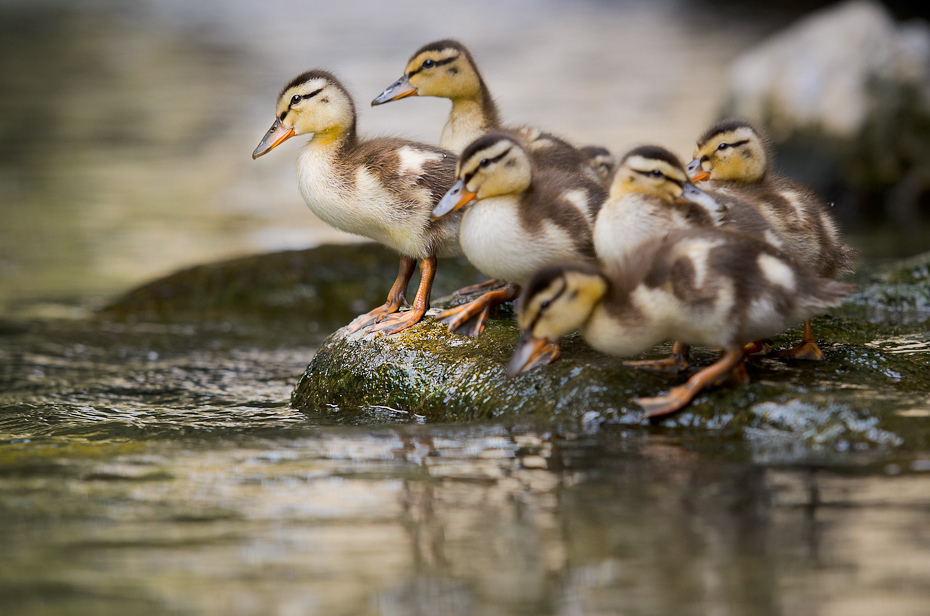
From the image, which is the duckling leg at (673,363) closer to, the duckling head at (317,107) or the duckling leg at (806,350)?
the duckling leg at (806,350)

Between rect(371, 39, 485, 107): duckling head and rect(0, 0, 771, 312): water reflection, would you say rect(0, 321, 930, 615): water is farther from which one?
rect(0, 0, 771, 312): water reflection

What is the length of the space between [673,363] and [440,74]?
229cm

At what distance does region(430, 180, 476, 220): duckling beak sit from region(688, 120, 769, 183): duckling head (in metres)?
1.33

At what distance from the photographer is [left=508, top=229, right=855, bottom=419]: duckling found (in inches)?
170

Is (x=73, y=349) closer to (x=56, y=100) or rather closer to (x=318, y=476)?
(x=318, y=476)

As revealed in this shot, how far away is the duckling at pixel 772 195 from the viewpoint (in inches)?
205

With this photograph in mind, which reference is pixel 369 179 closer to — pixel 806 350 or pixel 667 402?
pixel 667 402

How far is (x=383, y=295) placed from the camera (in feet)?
29.3

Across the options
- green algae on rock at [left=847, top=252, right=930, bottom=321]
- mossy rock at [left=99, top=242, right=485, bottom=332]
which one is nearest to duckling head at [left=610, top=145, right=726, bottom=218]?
green algae on rock at [left=847, top=252, right=930, bottom=321]

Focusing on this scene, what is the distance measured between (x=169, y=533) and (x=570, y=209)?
2.34 m

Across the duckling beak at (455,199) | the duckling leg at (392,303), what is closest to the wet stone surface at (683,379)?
the duckling leg at (392,303)

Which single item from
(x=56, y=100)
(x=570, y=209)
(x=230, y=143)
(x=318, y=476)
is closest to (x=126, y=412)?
(x=318, y=476)

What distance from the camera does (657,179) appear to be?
15.4ft

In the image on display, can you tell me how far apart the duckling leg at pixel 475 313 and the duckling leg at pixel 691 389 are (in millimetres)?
1183
